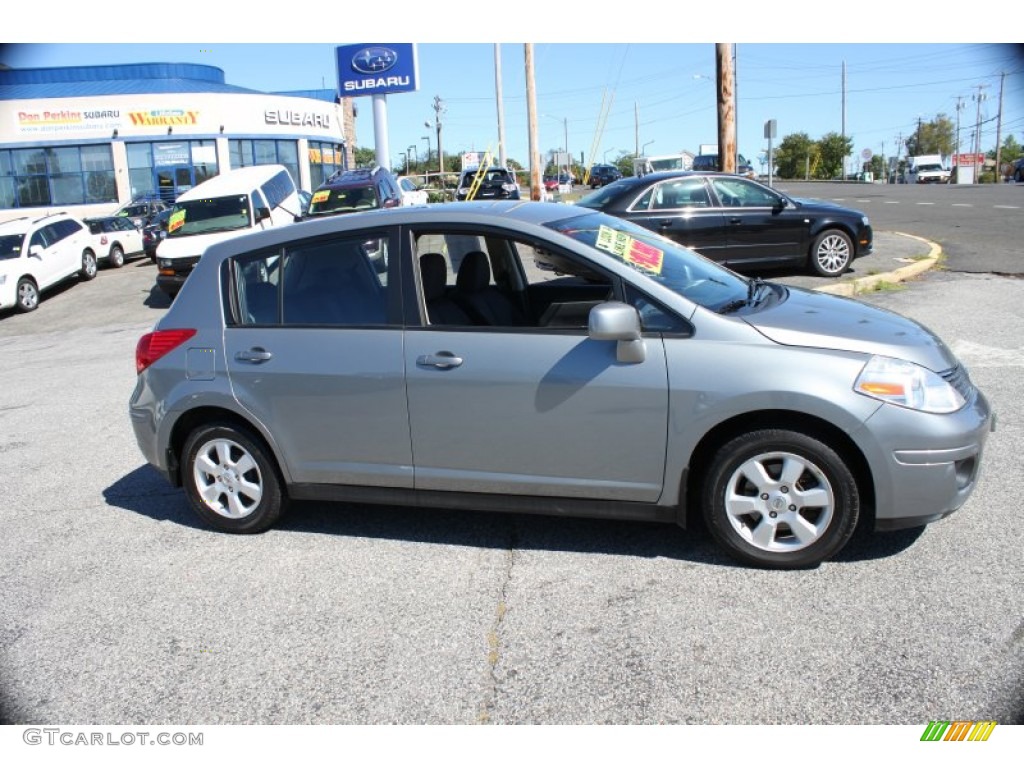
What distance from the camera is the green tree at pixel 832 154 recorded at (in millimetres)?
85000

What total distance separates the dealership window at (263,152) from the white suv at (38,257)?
21476 mm

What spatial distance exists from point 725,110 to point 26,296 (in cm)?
1465

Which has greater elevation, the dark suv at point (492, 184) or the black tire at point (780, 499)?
the dark suv at point (492, 184)

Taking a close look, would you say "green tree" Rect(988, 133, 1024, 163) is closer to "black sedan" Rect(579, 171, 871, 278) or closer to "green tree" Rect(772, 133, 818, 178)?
"green tree" Rect(772, 133, 818, 178)

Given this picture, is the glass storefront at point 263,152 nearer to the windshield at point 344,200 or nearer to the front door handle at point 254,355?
the windshield at point 344,200

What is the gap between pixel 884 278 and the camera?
38.6ft

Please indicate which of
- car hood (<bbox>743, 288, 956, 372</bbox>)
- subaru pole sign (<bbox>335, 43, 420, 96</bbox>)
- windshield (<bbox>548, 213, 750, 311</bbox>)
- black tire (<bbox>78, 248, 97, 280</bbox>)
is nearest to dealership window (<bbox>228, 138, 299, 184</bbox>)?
subaru pole sign (<bbox>335, 43, 420, 96</bbox>)

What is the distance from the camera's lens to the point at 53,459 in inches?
252

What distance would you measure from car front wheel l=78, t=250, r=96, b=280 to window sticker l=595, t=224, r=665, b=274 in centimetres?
1934

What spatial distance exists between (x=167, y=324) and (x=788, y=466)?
331 centimetres

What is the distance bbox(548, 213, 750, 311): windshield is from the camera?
13.7 ft

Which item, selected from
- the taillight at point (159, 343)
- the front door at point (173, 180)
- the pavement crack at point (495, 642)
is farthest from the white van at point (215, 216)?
the front door at point (173, 180)

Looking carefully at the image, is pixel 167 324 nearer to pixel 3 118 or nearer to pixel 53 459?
pixel 53 459
